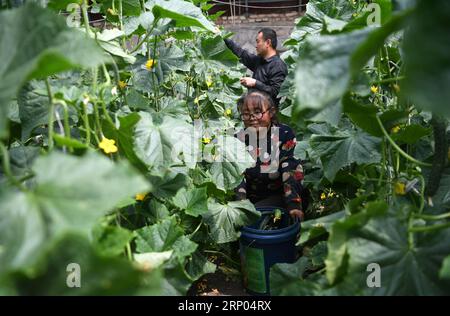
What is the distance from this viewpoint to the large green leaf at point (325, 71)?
2.27ft

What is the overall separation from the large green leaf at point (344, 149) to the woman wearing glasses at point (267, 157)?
2.41 feet

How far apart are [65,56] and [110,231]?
0.37m

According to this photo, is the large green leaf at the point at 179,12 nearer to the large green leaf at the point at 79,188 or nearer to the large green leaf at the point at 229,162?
the large green leaf at the point at 229,162

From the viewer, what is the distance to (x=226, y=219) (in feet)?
6.95

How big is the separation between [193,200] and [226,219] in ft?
0.83

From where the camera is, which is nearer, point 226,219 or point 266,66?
point 226,219

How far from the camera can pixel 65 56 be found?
2.31 ft

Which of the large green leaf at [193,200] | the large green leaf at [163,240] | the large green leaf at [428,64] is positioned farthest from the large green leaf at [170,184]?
the large green leaf at [428,64]

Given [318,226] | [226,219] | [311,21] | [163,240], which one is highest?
[311,21]

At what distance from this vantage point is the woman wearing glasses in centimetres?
247

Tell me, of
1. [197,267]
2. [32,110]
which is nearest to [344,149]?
[197,267]

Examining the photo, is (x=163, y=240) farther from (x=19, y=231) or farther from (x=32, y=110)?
(x=19, y=231)

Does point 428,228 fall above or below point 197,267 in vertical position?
above
